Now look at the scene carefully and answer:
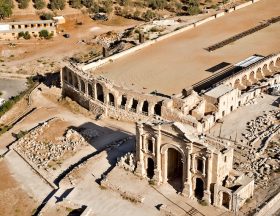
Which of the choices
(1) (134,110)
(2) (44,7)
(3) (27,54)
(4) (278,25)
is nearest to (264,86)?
(1) (134,110)

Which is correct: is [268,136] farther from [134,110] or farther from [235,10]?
[235,10]

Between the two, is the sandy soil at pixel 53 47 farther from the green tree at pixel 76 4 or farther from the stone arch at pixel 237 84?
the stone arch at pixel 237 84

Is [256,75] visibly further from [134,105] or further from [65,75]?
[65,75]

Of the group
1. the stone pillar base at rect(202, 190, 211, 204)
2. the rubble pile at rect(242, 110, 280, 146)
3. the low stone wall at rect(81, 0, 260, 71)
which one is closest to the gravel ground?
the low stone wall at rect(81, 0, 260, 71)

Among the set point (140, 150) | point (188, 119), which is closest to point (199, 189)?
point (140, 150)

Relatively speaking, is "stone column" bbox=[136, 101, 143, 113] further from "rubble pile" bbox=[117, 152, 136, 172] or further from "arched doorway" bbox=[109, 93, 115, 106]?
"rubble pile" bbox=[117, 152, 136, 172]

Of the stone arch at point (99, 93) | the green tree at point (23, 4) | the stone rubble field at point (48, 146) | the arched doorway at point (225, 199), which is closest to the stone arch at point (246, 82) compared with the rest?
the stone arch at point (99, 93)

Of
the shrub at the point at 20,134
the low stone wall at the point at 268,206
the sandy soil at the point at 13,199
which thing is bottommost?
the sandy soil at the point at 13,199
